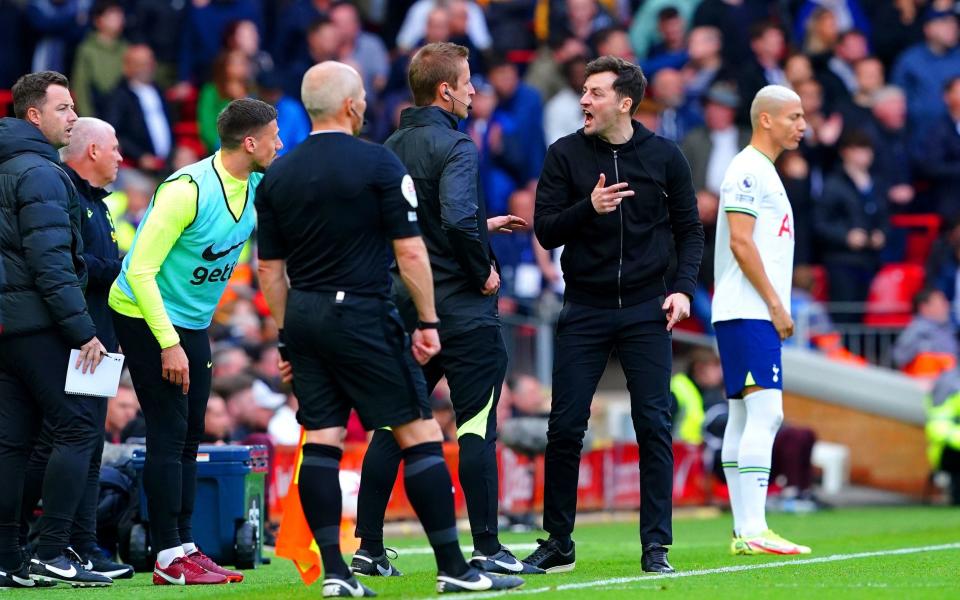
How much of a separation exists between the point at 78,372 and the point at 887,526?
7357 millimetres

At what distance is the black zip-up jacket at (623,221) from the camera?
335 inches

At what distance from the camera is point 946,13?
20812 mm

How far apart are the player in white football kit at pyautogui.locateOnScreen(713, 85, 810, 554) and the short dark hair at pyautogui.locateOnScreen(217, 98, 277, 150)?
2.77m

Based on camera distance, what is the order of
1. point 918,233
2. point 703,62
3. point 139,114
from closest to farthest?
1. point 139,114
2. point 703,62
3. point 918,233

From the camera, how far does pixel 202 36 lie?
1814cm

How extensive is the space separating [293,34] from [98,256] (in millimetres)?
10283

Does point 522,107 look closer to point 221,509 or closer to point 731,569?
point 221,509

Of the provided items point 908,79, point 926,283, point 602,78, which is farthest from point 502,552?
point 908,79

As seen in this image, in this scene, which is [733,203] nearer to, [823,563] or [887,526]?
[823,563]

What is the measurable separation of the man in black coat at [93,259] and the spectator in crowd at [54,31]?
8894mm

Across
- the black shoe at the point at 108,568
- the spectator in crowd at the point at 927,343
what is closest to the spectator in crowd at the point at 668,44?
the spectator in crowd at the point at 927,343

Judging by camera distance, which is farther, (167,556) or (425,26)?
(425,26)

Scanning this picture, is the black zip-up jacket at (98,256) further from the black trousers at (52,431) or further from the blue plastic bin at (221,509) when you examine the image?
the blue plastic bin at (221,509)

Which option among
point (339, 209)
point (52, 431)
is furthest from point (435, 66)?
point (52, 431)
